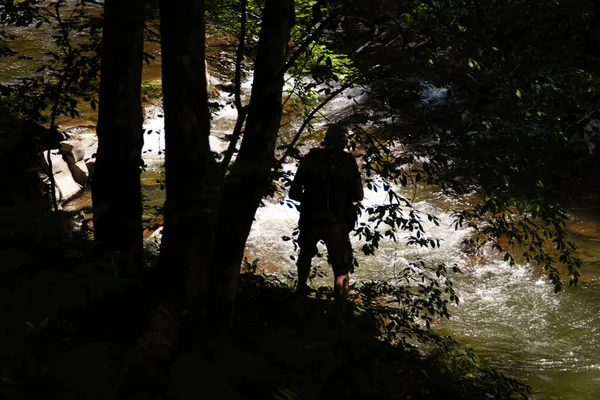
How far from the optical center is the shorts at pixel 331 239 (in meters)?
5.39

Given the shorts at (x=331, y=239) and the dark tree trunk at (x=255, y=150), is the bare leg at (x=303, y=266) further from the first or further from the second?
the dark tree trunk at (x=255, y=150)

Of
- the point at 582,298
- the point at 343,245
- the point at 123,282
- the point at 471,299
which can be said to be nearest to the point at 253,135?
the point at 123,282

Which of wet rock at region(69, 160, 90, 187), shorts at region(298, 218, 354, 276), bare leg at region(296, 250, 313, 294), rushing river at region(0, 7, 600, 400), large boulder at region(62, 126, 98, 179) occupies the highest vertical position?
large boulder at region(62, 126, 98, 179)

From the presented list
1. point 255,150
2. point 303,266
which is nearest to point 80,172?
point 303,266

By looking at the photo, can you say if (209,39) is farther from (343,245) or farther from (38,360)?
(38,360)

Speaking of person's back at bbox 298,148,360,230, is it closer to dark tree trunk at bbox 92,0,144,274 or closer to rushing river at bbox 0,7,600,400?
dark tree trunk at bbox 92,0,144,274

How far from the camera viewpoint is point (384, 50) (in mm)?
3877

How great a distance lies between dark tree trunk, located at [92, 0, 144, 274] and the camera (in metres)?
3.60

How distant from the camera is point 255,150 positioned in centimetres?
340

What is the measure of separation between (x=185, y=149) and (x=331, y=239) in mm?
2669

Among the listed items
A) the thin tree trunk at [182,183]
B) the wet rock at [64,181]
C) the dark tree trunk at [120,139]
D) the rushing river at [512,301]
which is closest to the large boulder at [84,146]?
the wet rock at [64,181]

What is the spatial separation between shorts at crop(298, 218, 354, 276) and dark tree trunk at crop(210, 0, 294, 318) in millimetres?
1911

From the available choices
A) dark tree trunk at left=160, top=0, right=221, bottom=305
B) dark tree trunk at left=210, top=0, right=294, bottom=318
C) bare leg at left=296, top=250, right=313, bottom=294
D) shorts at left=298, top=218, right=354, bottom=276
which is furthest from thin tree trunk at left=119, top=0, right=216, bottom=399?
bare leg at left=296, top=250, right=313, bottom=294

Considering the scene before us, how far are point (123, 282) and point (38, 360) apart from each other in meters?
0.33
